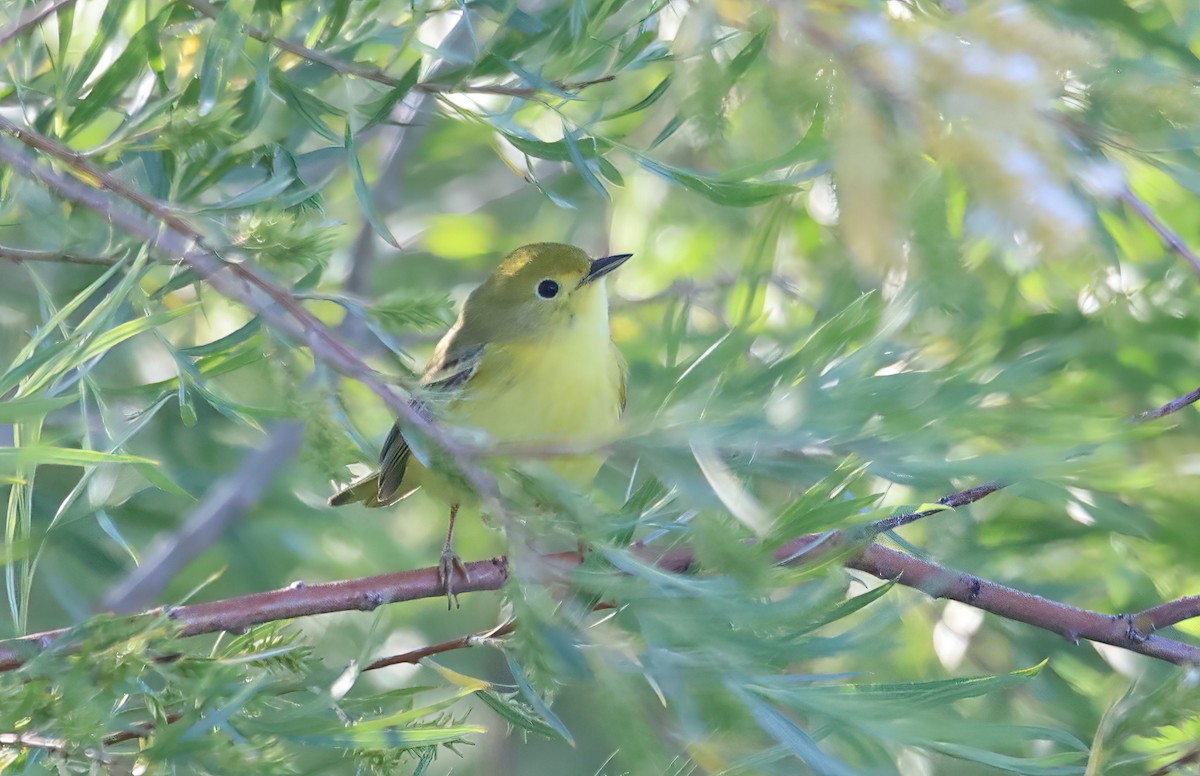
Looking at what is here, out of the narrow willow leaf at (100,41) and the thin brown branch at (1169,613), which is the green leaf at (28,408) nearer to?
the narrow willow leaf at (100,41)

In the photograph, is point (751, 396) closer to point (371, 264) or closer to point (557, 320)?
point (557, 320)

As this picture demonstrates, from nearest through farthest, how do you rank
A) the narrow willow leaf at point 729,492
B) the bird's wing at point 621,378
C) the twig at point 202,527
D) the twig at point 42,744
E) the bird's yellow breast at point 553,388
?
the narrow willow leaf at point 729,492 → the twig at point 42,744 → the bird's yellow breast at point 553,388 → the bird's wing at point 621,378 → the twig at point 202,527

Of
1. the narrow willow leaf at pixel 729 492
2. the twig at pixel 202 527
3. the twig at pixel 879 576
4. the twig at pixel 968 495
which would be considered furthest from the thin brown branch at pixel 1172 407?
the twig at pixel 202 527

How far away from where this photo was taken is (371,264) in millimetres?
3504

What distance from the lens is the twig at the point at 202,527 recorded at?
290 centimetres

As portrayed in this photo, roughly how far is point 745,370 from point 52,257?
74 cm

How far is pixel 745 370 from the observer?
1111 mm

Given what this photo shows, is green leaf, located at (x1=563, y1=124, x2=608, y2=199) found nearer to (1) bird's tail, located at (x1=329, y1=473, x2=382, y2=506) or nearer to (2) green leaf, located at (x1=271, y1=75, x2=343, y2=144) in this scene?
(2) green leaf, located at (x1=271, y1=75, x2=343, y2=144)

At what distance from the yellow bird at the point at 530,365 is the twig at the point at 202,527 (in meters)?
0.30

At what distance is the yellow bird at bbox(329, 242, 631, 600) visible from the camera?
228cm

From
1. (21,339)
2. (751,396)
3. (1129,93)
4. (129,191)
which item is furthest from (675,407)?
(21,339)

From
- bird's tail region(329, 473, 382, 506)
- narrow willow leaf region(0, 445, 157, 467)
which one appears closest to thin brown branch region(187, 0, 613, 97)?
narrow willow leaf region(0, 445, 157, 467)

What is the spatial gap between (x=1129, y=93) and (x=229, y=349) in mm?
919

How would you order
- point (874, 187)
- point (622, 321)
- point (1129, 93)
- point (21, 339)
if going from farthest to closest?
1. point (622, 321)
2. point (21, 339)
3. point (1129, 93)
4. point (874, 187)
